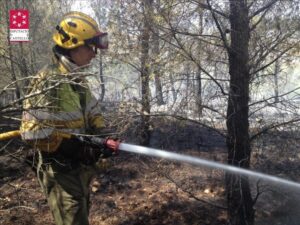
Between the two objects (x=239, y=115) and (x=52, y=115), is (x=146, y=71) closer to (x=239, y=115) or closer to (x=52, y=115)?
(x=239, y=115)

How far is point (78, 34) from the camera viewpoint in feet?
10.2

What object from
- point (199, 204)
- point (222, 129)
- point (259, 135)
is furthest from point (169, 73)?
point (199, 204)

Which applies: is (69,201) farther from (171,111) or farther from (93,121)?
(171,111)

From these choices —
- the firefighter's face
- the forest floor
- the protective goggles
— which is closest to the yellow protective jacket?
the firefighter's face

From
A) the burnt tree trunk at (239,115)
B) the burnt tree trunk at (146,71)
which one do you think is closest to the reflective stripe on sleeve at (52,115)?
the burnt tree trunk at (146,71)

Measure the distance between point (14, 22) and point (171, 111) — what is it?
469cm

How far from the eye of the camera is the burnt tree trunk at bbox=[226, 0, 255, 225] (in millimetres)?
3793

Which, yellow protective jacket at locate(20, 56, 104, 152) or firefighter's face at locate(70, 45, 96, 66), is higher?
firefighter's face at locate(70, 45, 96, 66)

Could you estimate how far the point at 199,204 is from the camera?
539cm

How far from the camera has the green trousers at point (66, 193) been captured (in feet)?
9.61

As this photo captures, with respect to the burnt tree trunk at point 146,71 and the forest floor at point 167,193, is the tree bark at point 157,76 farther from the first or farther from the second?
the forest floor at point 167,193

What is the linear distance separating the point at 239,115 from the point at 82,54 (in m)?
1.76

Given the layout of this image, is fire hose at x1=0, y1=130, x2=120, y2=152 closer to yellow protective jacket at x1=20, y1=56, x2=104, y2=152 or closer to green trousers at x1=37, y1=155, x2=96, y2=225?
yellow protective jacket at x1=20, y1=56, x2=104, y2=152

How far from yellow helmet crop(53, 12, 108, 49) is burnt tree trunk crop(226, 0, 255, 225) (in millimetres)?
1387
